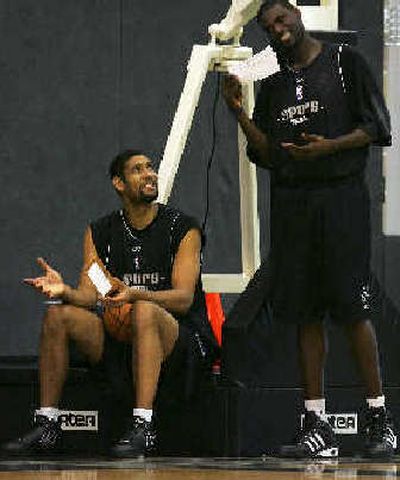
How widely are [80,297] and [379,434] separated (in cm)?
110

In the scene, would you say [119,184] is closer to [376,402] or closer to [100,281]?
[100,281]

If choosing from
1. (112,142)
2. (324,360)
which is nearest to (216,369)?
(324,360)

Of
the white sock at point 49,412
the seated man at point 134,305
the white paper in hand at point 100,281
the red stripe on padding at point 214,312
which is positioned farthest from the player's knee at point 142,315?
the red stripe on padding at point 214,312

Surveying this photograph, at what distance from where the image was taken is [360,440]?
18.0 ft

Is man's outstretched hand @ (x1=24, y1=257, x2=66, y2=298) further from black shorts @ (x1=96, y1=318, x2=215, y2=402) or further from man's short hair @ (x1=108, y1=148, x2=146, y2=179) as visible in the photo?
man's short hair @ (x1=108, y1=148, x2=146, y2=179)

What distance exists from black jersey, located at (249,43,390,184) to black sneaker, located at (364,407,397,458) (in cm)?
75

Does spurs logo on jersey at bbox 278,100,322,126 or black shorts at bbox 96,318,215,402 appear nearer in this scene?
spurs logo on jersey at bbox 278,100,322,126

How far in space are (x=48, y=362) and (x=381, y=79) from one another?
9.12ft

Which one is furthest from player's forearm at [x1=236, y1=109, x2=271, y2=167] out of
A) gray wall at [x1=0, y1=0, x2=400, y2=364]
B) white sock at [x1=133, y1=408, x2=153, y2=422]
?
gray wall at [x1=0, y1=0, x2=400, y2=364]

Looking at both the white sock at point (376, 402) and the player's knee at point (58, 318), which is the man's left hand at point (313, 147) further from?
the player's knee at point (58, 318)

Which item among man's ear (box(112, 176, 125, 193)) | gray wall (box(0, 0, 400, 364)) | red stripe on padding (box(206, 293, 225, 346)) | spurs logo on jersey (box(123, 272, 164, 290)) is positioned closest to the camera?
spurs logo on jersey (box(123, 272, 164, 290))

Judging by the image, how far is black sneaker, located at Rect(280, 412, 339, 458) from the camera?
5.16 meters

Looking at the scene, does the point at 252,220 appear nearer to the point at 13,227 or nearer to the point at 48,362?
Result: the point at 48,362

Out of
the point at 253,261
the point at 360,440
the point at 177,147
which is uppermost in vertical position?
the point at 177,147
